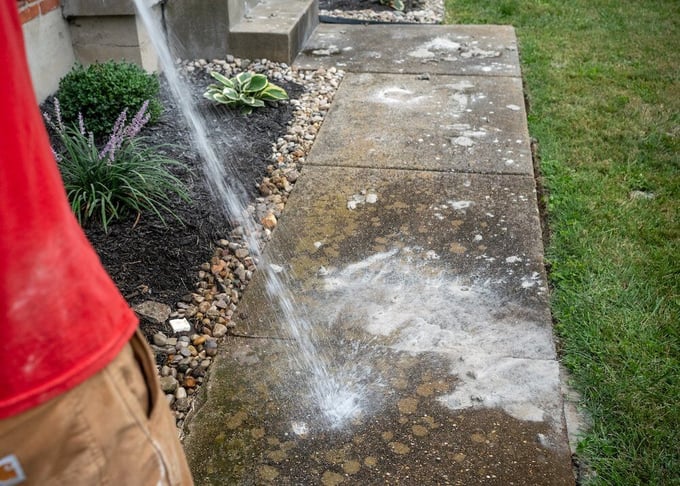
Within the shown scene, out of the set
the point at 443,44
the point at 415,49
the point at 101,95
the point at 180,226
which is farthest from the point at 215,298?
the point at 443,44

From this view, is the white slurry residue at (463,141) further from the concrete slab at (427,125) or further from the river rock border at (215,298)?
the river rock border at (215,298)

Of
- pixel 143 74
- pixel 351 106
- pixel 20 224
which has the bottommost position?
pixel 351 106

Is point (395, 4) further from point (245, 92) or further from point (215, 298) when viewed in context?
point (215, 298)

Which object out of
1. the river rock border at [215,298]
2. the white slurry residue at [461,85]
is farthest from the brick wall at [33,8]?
the white slurry residue at [461,85]

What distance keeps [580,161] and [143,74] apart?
2569 millimetres

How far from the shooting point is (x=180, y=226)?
304 cm

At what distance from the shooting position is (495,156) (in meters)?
3.82

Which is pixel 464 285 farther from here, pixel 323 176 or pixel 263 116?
pixel 263 116

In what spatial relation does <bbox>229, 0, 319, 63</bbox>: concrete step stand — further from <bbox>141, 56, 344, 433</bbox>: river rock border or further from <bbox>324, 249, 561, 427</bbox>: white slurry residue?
<bbox>324, 249, 561, 427</bbox>: white slurry residue

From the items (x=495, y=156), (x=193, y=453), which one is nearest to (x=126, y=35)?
(x=495, y=156)

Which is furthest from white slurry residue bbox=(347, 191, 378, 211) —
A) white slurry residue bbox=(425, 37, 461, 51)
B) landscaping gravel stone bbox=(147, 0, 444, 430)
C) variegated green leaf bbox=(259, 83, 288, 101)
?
white slurry residue bbox=(425, 37, 461, 51)

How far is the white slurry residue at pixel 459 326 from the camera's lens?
222 cm

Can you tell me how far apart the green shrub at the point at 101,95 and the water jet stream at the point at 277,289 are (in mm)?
374

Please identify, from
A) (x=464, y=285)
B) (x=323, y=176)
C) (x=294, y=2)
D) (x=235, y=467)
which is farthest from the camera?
(x=294, y=2)
